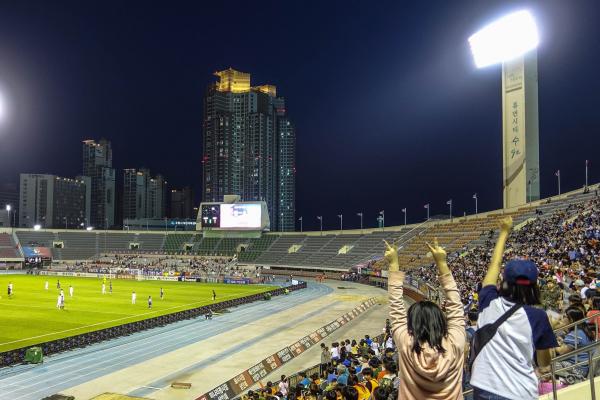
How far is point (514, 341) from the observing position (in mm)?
3076

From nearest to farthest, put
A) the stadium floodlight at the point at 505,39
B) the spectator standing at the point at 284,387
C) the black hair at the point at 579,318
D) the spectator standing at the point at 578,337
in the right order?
1. the spectator standing at the point at 578,337
2. the black hair at the point at 579,318
3. the spectator standing at the point at 284,387
4. the stadium floodlight at the point at 505,39

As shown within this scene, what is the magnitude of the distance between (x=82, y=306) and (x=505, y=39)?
178 feet

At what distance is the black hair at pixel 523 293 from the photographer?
3125 mm

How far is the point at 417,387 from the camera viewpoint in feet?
10.4

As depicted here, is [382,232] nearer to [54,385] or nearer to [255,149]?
[54,385]

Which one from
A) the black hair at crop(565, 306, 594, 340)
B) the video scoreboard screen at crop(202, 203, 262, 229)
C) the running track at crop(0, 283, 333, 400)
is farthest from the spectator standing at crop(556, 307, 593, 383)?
the video scoreboard screen at crop(202, 203, 262, 229)

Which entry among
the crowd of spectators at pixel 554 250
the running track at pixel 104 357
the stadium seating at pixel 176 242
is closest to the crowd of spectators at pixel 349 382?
the crowd of spectators at pixel 554 250

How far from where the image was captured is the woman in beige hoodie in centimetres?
Answer: 308

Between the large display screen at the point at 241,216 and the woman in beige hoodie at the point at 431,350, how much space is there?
94971 millimetres

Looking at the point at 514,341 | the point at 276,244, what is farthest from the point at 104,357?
the point at 276,244

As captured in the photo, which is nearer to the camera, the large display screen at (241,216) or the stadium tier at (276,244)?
the stadium tier at (276,244)

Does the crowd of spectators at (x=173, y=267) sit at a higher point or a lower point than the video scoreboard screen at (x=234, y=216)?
lower

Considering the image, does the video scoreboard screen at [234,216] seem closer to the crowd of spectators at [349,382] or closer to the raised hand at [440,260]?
the crowd of spectators at [349,382]

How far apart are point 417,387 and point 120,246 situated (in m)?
114
